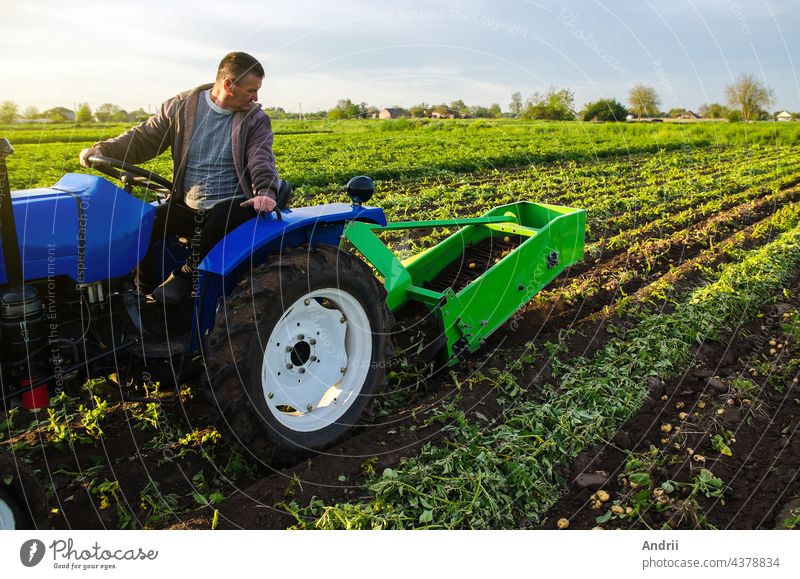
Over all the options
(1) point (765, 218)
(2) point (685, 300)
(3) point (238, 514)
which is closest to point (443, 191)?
(1) point (765, 218)

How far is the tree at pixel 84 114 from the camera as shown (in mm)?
2682

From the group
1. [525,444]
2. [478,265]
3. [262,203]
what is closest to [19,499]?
[262,203]

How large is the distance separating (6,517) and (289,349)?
128cm

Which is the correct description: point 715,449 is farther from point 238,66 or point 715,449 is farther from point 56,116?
point 56,116

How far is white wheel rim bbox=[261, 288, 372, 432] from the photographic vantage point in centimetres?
296

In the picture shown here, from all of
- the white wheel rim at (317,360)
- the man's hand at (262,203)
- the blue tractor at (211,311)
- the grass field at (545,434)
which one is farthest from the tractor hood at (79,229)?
the white wheel rim at (317,360)

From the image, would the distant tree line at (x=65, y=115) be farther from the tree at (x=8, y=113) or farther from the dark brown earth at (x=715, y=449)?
the dark brown earth at (x=715, y=449)

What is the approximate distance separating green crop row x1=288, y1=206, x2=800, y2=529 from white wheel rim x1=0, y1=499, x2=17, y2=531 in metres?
1.02

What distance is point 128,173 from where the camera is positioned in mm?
2822

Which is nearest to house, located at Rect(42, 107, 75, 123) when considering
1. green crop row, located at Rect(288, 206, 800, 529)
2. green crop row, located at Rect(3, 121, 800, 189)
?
green crop row, located at Rect(288, 206, 800, 529)
